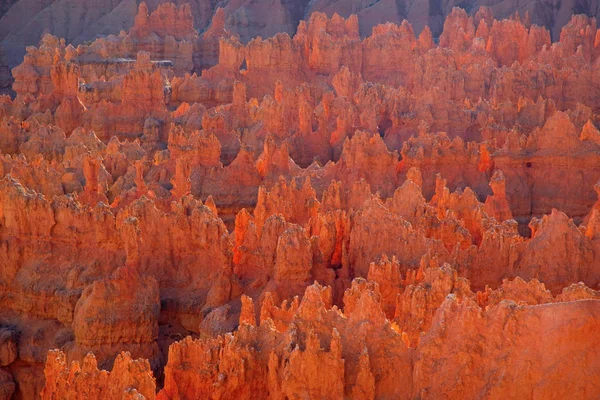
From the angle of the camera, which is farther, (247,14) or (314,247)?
(247,14)

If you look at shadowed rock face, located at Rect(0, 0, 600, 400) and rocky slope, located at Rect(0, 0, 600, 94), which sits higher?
rocky slope, located at Rect(0, 0, 600, 94)

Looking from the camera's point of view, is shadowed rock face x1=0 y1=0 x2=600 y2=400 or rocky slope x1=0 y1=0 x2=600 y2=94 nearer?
shadowed rock face x1=0 y1=0 x2=600 y2=400

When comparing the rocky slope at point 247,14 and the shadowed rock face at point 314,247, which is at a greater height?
the rocky slope at point 247,14

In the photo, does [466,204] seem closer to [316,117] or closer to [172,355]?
[172,355]

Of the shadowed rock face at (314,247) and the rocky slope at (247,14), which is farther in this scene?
the rocky slope at (247,14)

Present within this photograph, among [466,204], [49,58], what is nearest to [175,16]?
[49,58]

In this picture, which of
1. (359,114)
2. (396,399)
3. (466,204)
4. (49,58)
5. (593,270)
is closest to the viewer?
(396,399)

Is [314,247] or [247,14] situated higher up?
[247,14]

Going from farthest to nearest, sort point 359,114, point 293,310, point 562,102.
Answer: point 562,102 → point 359,114 → point 293,310
